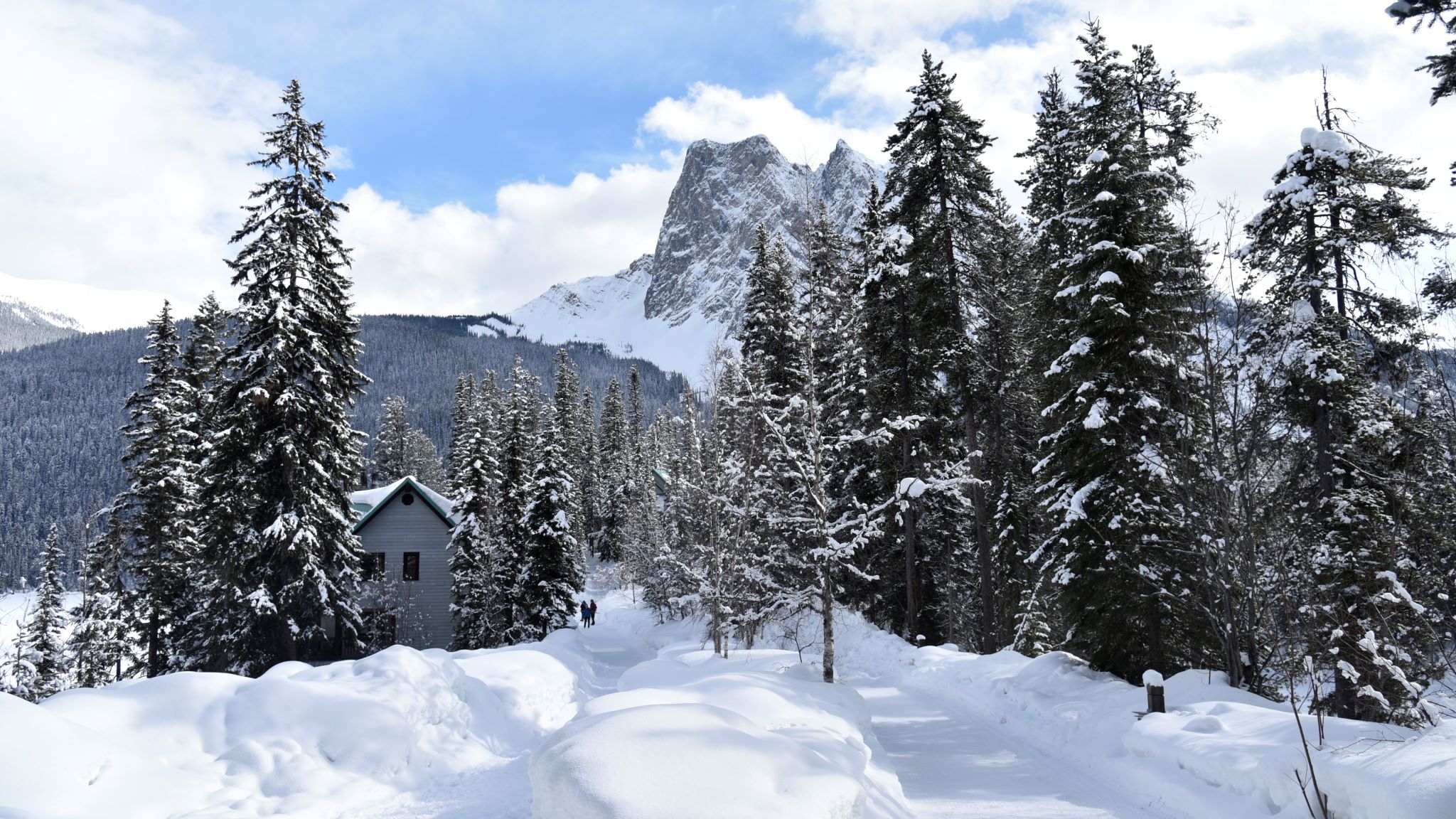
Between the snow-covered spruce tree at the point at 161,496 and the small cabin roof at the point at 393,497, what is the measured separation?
301 inches

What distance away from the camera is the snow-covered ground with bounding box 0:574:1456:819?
619 cm

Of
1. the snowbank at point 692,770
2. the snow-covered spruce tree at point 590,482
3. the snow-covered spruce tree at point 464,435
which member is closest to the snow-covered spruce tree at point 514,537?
the snow-covered spruce tree at point 464,435

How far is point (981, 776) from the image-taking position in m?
10.2

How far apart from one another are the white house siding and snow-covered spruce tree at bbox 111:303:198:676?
8.15 metres

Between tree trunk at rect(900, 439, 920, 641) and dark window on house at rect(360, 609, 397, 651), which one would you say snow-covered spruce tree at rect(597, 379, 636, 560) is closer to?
dark window on house at rect(360, 609, 397, 651)

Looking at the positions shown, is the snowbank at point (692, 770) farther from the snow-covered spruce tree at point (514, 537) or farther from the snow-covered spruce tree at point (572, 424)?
the snow-covered spruce tree at point (572, 424)

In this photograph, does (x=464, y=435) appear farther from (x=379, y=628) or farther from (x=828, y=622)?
(x=828, y=622)

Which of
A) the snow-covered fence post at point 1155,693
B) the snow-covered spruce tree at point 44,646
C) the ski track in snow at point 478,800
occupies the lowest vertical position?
the snow-covered spruce tree at point 44,646

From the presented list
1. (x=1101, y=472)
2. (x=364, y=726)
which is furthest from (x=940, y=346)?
(x=364, y=726)

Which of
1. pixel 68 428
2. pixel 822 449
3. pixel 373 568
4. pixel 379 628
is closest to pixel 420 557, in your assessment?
pixel 373 568

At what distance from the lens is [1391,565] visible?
13.8m

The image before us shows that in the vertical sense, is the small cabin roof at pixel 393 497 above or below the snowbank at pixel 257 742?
above

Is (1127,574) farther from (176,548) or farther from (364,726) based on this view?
(176,548)

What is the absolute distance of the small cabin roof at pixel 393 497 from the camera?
34438mm
